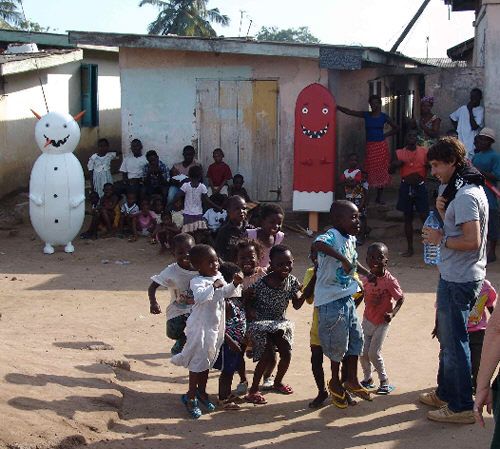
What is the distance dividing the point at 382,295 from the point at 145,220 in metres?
7.44

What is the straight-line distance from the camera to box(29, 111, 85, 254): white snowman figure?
1214 cm

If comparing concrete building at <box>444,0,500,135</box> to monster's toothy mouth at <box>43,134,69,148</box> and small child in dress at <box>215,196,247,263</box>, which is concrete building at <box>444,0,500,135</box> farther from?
small child in dress at <box>215,196,247,263</box>

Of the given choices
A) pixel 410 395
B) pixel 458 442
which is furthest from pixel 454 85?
pixel 458 442

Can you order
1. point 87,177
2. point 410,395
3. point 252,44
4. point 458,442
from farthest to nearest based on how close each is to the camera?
point 87,177 → point 252,44 → point 410,395 → point 458,442

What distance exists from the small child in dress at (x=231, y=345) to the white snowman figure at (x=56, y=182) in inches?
259

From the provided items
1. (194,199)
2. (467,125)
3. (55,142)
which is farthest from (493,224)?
(55,142)

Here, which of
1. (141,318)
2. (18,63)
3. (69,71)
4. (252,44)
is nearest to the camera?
(141,318)

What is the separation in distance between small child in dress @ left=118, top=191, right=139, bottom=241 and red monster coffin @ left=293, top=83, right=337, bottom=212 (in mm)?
2391

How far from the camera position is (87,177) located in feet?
55.0

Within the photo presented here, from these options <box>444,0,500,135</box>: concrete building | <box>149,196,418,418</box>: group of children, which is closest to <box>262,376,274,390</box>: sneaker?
<box>149,196,418,418</box>: group of children

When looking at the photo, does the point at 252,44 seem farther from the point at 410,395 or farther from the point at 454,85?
the point at 410,395

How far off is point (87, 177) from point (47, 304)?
7437 mm

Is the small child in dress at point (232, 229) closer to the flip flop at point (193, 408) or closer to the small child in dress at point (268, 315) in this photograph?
the small child in dress at point (268, 315)

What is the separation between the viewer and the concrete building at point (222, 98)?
13.5m
